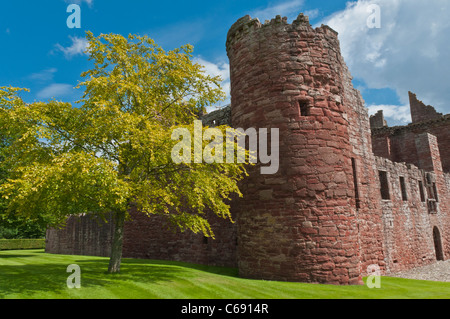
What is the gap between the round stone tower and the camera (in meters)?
10.1

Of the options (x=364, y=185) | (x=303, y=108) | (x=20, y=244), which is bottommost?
(x=20, y=244)

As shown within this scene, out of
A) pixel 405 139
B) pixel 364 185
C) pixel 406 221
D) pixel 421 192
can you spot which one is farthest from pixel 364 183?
pixel 405 139

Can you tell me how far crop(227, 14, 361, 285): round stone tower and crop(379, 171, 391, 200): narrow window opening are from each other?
6.88 meters

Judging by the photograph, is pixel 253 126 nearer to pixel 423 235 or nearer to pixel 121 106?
pixel 121 106

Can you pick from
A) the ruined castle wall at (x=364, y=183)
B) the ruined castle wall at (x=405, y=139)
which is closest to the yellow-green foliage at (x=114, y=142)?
the ruined castle wall at (x=364, y=183)

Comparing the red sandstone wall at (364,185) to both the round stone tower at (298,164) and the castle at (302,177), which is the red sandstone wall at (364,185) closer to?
the castle at (302,177)

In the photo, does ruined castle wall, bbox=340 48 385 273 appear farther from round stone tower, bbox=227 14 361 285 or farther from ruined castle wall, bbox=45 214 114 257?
ruined castle wall, bbox=45 214 114 257

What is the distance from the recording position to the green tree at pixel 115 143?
7.81 m

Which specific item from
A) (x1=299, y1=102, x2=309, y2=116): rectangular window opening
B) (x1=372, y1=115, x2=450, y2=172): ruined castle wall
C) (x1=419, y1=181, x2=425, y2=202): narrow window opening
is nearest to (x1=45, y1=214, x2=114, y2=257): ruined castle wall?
(x1=299, y1=102, x2=309, y2=116): rectangular window opening

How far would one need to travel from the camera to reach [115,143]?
32.0ft

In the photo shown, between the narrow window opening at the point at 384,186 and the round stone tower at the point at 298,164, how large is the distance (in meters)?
6.88

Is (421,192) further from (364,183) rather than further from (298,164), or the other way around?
(298,164)

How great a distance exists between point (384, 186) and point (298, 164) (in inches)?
343

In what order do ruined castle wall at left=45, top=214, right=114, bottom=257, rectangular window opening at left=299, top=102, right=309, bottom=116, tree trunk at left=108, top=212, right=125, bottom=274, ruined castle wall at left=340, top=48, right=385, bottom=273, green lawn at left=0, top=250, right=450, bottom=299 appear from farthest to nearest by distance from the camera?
ruined castle wall at left=45, top=214, right=114, bottom=257, ruined castle wall at left=340, top=48, right=385, bottom=273, rectangular window opening at left=299, top=102, right=309, bottom=116, tree trunk at left=108, top=212, right=125, bottom=274, green lawn at left=0, top=250, right=450, bottom=299
